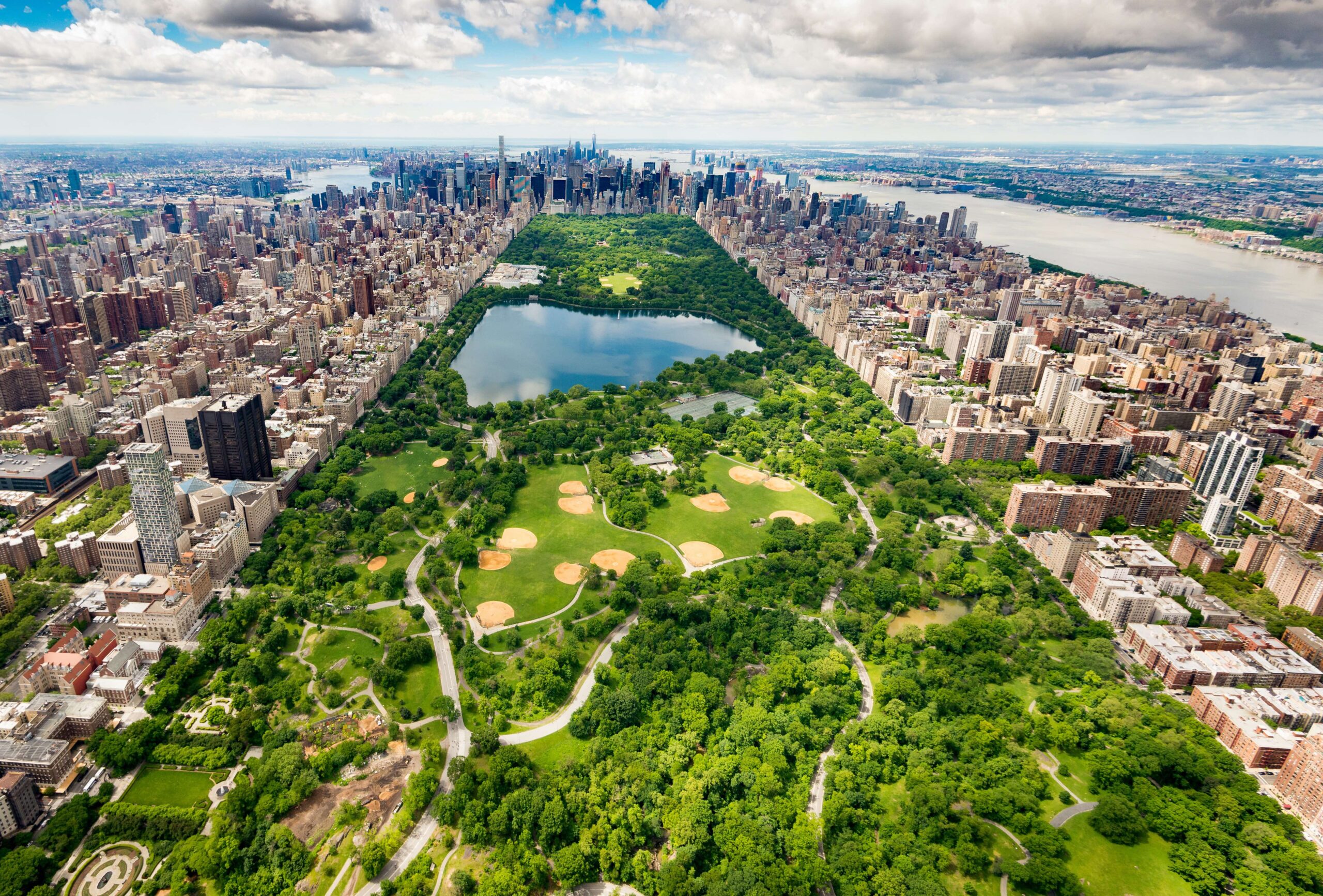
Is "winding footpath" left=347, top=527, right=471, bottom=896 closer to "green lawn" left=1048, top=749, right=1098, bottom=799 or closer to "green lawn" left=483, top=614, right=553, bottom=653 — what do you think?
"green lawn" left=483, top=614, right=553, bottom=653

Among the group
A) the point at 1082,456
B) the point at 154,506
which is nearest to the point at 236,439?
the point at 154,506

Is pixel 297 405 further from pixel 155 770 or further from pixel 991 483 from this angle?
pixel 991 483

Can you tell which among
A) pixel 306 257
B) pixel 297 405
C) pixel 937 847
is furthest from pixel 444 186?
pixel 937 847

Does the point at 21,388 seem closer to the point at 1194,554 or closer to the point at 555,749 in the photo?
the point at 555,749

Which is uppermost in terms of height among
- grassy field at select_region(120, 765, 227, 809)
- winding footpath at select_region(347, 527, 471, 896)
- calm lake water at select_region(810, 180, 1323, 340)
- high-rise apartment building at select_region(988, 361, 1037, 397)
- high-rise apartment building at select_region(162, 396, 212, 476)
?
calm lake water at select_region(810, 180, 1323, 340)

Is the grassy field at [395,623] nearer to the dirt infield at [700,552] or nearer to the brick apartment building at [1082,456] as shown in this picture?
the dirt infield at [700,552]

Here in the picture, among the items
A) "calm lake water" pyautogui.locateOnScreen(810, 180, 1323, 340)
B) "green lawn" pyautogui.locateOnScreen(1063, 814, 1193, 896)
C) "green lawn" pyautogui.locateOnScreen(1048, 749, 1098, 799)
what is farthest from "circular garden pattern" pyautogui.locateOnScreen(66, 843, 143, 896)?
"calm lake water" pyautogui.locateOnScreen(810, 180, 1323, 340)
